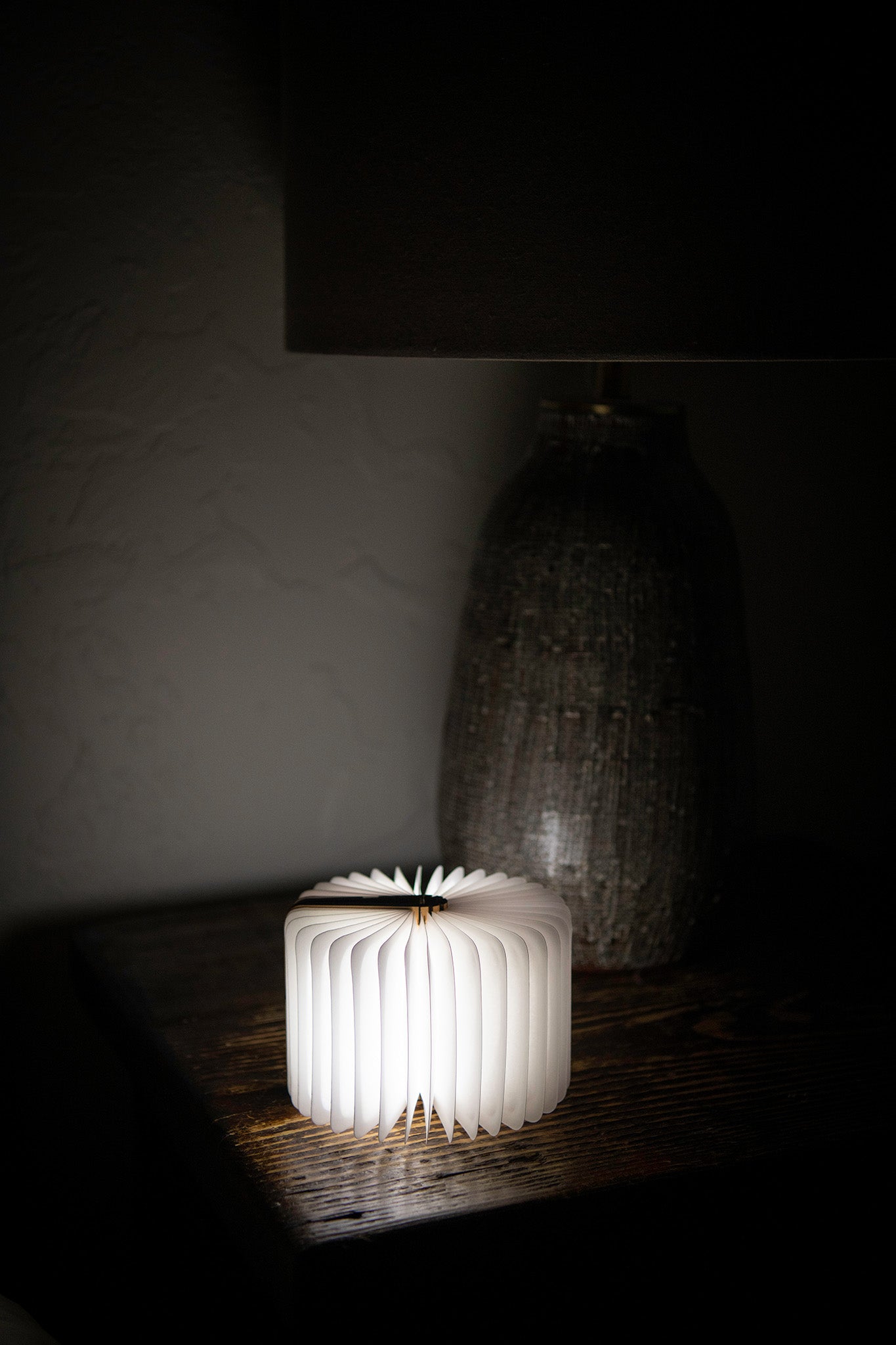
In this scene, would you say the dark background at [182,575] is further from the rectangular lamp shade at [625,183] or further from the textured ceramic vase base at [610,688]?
the rectangular lamp shade at [625,183]

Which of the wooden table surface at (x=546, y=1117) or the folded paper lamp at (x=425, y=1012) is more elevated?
the folded paper lamp at (x=425, y=1012)

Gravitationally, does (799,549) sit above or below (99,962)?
above

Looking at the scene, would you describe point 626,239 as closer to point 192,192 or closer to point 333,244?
point 333,244

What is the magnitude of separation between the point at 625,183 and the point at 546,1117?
1.71ft

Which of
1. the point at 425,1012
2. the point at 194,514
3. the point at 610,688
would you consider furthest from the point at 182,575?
the point at 425,1012

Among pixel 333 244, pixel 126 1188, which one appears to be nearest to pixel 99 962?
pixel 126 1188

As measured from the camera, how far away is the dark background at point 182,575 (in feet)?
3.07

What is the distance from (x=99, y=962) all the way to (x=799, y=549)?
2.60 feet

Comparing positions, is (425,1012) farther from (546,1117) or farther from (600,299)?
(600,299)

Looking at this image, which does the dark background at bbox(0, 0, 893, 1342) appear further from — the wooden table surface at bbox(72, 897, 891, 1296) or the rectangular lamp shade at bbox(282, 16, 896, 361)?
the rectangular lamp shade at bbox(282, 16, 896, 361)

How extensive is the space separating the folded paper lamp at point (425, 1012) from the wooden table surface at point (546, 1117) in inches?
1.0

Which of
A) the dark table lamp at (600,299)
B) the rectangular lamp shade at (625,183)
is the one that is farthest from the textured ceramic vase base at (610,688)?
the rectangular lamp shade at (625,183)

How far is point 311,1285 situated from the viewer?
0.58 metres

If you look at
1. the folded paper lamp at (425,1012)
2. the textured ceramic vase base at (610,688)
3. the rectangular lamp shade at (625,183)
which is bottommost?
the folded paper lamp at (425,1012)
